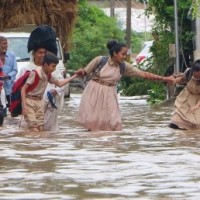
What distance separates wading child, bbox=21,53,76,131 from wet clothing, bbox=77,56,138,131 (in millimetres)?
633

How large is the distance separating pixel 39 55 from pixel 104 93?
109cm

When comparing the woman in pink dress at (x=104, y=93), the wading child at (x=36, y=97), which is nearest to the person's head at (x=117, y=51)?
the woman in pink dress at (x=104, y=93)

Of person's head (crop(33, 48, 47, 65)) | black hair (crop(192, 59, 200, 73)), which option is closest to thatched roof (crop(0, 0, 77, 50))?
person's head (crop(33, 48, 47, 65))

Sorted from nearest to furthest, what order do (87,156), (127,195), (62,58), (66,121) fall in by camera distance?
(127,195) → (87,156) → (66,121) → (62,58)

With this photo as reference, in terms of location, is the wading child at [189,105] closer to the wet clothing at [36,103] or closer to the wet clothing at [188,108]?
the wet clothing at [188,108]

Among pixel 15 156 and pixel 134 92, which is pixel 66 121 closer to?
pixel 15 156

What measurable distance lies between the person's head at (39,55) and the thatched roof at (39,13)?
12.8 meters

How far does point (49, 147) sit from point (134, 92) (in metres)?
19.5

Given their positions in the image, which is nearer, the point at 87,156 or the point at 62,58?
the point at 87,156

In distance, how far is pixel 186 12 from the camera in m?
27.8

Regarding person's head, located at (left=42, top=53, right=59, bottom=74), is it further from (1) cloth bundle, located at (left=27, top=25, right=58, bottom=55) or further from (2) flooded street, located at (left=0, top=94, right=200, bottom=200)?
(2) flooded street, located at (left=0, top=94, right=200, bottom=200)

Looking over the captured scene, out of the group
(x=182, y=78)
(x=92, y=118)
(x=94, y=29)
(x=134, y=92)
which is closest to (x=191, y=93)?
(x=182, y=78)

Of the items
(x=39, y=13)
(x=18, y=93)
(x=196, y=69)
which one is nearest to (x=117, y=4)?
(x=39, y=13)

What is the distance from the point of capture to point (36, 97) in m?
15.6
